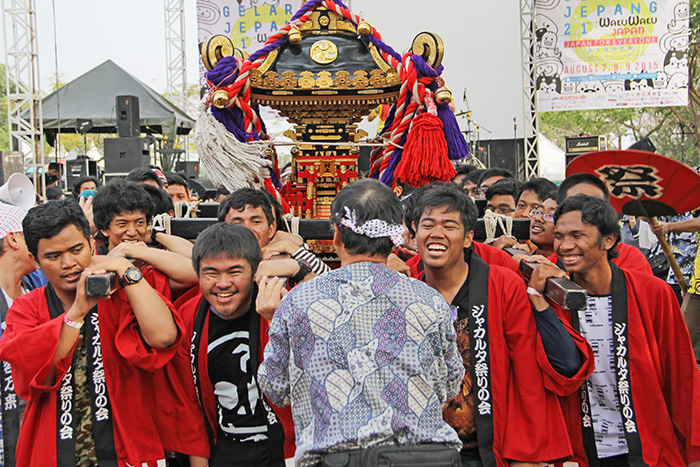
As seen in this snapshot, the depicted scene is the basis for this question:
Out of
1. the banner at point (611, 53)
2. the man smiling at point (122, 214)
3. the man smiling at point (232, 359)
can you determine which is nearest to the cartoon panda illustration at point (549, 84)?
the banner at point (611, 53)

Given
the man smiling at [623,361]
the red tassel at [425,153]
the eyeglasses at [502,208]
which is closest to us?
the man smiling at [623,361]

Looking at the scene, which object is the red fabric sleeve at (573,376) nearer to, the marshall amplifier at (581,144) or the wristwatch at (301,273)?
the wristwatch at (301,273)

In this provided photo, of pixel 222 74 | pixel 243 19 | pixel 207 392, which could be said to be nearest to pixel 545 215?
pixel 207 392

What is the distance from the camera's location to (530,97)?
1051 cm

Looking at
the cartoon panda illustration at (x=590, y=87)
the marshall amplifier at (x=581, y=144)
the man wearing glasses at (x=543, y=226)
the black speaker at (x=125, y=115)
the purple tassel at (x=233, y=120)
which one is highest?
the cartoon panda illustration at (x=590, y=87)

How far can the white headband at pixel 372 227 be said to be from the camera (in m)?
1.66

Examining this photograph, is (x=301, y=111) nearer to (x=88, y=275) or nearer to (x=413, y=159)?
(x=413, y=159)

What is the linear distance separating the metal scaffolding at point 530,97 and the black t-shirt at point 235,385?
916cm

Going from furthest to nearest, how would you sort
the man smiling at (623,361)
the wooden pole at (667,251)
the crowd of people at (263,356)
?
the wooden pole at (667,251) < the man smiling at (623,361) < the crowd of people at (263,356)

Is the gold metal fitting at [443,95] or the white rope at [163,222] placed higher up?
the gold metal fitting at [443,95]

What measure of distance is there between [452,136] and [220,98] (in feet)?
5.59

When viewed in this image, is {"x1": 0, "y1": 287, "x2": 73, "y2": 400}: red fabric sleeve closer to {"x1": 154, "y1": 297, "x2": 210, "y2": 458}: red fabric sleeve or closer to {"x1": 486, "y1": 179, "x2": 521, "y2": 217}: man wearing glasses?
{"x1": 154, "y1": 297, "x2": 210, "y2": 458}: red fabric sleeve

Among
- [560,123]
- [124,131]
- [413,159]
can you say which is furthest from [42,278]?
[560,123]

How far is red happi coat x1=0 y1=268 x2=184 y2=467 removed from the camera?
194cm
